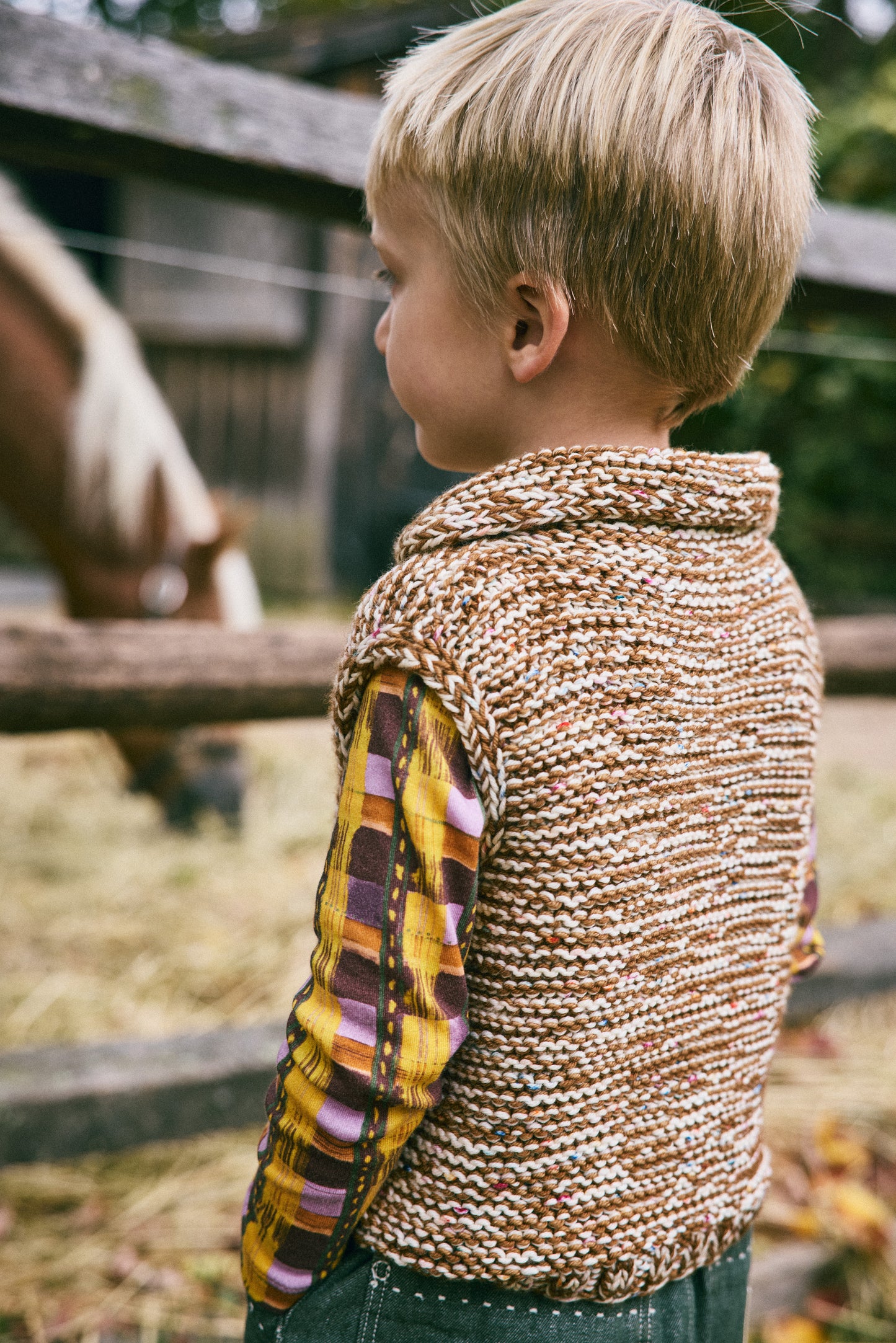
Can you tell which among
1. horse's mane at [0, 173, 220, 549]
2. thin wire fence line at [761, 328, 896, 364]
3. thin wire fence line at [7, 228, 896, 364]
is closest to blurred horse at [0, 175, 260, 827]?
horse's mane at [0, 173, 220, 549]

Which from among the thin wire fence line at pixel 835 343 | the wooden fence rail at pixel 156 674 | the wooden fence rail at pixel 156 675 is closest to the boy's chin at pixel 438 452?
the wooden fence rail at pixel 156 674

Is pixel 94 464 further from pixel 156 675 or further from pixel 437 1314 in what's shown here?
pixel 437 1314

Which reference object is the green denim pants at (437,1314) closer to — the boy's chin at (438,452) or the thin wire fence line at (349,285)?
the boy's chin at (438,452)

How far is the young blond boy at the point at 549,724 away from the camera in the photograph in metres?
0.63

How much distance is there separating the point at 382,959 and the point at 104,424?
202 centimetres

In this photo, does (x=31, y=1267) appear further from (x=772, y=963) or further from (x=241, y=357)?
(x=241, y=357)

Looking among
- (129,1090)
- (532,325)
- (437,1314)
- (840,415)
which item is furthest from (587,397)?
(840,415)

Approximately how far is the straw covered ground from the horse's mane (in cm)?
83

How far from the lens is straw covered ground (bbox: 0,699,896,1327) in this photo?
4.90 ft

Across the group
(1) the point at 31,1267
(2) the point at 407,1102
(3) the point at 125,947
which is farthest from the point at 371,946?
(3) the point at 125,947

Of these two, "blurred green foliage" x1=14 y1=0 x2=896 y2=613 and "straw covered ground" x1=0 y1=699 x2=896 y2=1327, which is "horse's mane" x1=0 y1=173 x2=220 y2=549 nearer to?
"straw covered ground" x1=0 y1=699 x2=896 y2=1327

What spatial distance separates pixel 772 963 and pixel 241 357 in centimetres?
665

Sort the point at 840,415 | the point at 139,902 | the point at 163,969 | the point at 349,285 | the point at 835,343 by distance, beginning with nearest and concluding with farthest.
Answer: the point at 163,969
the point at 139,902
the point at 835,343
the point at 840,415
the point at 349,285

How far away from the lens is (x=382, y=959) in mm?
625
